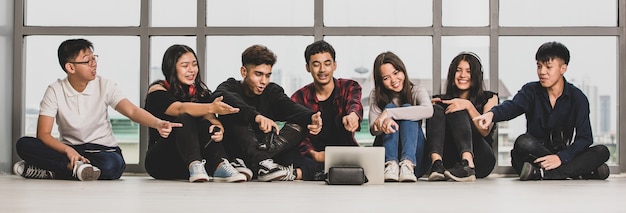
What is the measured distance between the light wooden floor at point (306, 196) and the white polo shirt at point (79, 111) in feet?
1.16

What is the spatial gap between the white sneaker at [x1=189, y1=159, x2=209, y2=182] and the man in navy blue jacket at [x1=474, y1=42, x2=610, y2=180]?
4.20 feet

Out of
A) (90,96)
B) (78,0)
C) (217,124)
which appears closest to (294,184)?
(217,124)

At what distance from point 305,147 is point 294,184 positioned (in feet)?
1.56

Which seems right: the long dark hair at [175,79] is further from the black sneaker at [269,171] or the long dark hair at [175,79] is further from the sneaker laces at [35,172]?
the sneaker laces at [35,172]

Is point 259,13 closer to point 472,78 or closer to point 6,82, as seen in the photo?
point 472,78

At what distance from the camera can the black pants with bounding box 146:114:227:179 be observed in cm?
364

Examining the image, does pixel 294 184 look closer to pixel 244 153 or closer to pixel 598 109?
pixel 244 153

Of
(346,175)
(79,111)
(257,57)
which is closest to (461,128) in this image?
(346,175)

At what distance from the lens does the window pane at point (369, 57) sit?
4.41 meters

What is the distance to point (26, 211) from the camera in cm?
227

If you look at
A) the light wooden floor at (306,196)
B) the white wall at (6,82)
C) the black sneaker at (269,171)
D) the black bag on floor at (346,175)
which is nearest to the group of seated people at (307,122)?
the black sneaker at (269,171)

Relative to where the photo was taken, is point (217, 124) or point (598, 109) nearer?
point (217, 124)

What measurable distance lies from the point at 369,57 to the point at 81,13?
1536 mm

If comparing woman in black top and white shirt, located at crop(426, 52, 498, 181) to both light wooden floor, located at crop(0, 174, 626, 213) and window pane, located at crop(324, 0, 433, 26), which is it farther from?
window pane, located at crop(324, 0, 433, 26)
